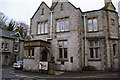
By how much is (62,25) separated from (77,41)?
384 cm

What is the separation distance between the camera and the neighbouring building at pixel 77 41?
18188 mm

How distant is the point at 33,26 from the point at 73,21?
306 inches

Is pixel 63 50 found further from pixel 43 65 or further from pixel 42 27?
pixel 42 27

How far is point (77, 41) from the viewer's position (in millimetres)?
18562

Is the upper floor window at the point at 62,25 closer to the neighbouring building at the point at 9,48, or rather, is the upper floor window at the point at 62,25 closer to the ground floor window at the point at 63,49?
the ground floor window at the point at 63,49

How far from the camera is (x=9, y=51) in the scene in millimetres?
34219

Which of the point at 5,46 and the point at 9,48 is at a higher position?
the point at 5,46

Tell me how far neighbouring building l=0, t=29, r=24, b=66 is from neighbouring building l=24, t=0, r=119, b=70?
633 inches

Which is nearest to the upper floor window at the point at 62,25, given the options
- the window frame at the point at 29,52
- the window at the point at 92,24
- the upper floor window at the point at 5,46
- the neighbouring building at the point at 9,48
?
the window at the point at 92,24

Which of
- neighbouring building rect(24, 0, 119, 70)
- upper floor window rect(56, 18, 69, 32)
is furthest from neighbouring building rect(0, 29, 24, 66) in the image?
upper floor window rect(56, 18, 69, 32)

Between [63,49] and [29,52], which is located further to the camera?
[63,49]

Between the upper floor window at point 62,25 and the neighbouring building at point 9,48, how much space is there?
18.4 m

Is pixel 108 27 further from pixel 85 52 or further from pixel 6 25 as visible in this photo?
pixel 6 25

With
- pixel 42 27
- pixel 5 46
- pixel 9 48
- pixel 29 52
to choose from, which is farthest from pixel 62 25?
pixel 9 48
